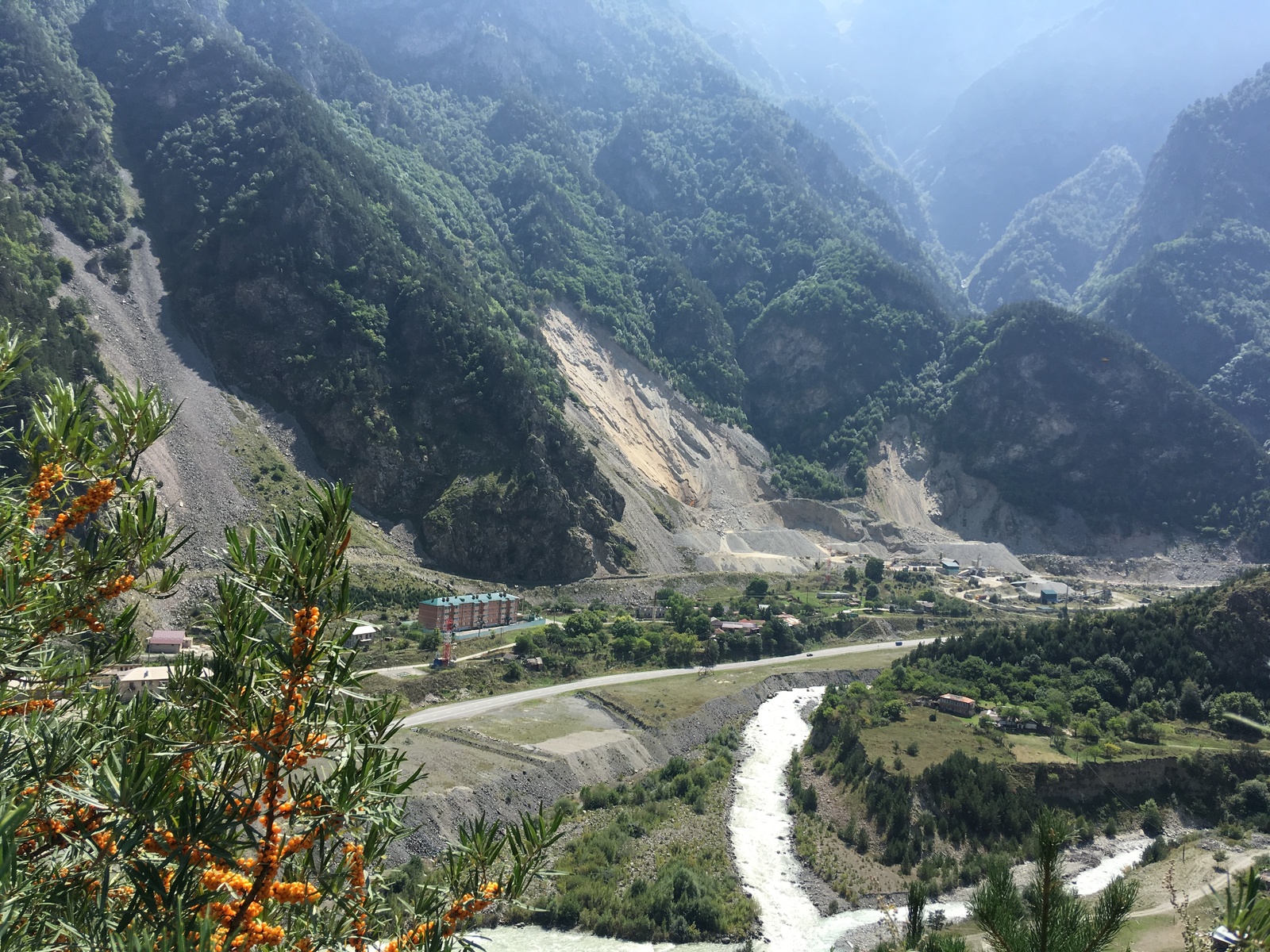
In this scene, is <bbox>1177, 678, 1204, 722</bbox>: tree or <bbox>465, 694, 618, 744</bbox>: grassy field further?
<bbox>1177, 678, 1204, 722</bbox>: tree

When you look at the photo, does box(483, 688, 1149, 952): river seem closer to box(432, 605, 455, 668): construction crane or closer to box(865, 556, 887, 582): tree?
box(432, 605, 455, 668): construction crane

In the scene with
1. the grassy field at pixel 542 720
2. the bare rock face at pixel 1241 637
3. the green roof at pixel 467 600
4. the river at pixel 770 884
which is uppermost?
the green roof at pixel 467 600

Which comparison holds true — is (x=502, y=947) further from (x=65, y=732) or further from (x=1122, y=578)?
(x=1122, y=578)

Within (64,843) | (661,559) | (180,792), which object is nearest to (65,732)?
(64,843)

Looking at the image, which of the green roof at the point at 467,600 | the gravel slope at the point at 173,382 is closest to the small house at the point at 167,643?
the gravel slope at the point at 173,382

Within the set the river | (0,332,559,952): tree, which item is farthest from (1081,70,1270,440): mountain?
(0,332,559,952): tree

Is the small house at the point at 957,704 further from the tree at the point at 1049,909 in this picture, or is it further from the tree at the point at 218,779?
the tree at the point at 218,779

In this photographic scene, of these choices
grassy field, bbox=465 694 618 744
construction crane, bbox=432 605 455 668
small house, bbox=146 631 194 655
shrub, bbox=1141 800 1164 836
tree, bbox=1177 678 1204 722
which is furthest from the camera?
construction crane, bbox=432 605 455 668
